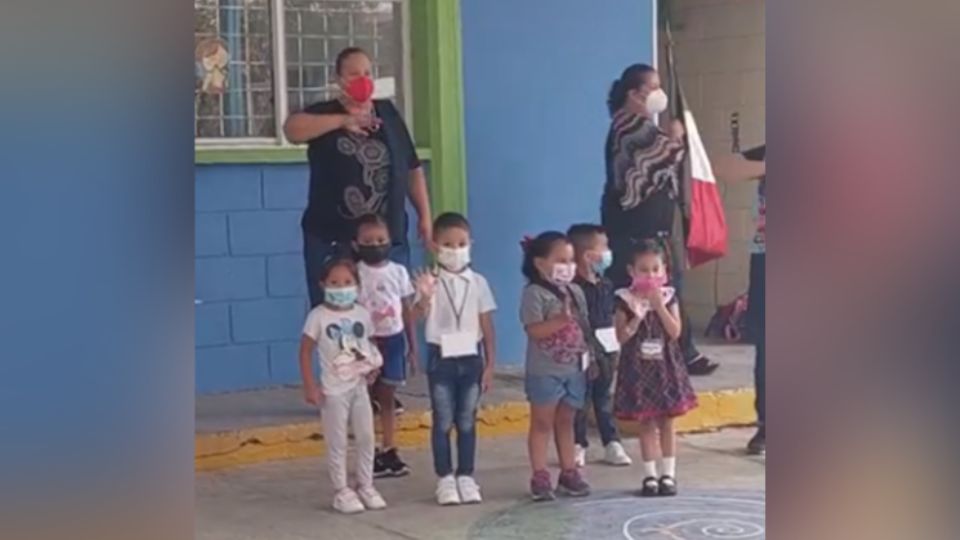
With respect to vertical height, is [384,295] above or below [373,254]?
below

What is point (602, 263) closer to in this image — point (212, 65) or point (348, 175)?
point (348, 175)

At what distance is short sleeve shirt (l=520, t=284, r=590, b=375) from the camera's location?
6.04m

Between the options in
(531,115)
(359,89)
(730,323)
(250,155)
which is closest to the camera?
(359,89)

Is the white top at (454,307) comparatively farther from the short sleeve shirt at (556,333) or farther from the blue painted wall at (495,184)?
the blue painted wall at (495,184)

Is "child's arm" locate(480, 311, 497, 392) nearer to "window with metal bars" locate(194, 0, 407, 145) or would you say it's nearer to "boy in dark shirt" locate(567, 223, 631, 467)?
"boy in dark shirt" locate(567, 223, 631, 467)

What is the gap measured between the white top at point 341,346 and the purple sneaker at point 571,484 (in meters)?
0.99

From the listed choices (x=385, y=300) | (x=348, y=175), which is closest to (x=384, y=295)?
(x=385, y=300)

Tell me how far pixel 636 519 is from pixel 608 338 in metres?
0.74

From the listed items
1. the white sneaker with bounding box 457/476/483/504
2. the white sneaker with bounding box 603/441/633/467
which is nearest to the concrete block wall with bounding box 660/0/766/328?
the white sneaker with bounding box 603/441/633/467

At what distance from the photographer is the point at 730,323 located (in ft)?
32.4

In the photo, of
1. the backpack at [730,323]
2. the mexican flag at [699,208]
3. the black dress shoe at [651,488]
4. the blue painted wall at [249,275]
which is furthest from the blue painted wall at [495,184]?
the black dress shoe at [651,488]

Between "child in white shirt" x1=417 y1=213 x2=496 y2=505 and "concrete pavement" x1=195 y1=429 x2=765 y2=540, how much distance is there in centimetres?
35
